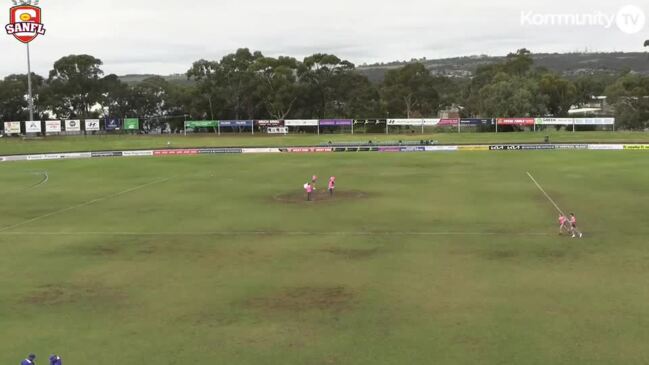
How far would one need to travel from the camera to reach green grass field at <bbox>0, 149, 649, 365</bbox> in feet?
51.8

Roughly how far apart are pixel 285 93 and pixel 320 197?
9645 cm

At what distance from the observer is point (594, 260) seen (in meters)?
23.9

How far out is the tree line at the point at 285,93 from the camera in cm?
13000

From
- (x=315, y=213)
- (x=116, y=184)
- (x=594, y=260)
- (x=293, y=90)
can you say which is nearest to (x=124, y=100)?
(x=293, y=90)

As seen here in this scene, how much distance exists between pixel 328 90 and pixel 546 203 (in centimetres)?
11251

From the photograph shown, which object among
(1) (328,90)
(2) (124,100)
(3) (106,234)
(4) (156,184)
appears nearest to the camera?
(3) (106,234)

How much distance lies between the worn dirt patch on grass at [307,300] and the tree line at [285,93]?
113551mm

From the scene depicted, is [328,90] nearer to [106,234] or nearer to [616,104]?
[616,104]

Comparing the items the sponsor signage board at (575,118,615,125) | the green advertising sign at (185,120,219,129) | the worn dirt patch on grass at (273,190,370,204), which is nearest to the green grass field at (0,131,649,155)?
the sponsor signage board at (575,118,615,125)

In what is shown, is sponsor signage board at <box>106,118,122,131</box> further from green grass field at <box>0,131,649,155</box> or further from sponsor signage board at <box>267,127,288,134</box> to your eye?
sponsor signage board at <box>267,127,288,134</box>

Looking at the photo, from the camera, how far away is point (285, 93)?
136000mm

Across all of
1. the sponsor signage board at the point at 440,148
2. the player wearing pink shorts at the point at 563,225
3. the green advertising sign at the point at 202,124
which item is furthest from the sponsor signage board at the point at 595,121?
the player wearing pink shorts at the point at 563,225

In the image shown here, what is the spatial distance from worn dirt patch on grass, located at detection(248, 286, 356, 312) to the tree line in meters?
114

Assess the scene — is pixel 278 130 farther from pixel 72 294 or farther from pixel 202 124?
pixel 72 294
